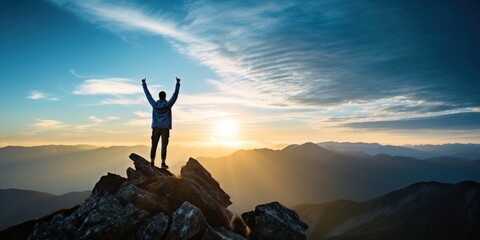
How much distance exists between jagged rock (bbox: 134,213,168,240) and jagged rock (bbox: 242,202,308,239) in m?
5.77

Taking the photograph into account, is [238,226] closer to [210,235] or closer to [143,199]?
[210,235]

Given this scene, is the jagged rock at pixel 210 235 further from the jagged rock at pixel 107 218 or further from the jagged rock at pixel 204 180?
the jagged rock at pixel 204 180

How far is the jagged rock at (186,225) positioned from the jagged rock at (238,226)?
322cm

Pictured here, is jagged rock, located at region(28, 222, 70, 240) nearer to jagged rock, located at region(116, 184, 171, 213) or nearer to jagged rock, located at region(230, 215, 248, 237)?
jagged rock, located at region(116, 184, 171, 213)

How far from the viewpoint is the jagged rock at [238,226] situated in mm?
18172

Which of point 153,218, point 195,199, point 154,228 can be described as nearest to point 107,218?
point 153,218

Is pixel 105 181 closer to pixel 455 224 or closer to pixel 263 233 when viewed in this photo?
pixel 263 233

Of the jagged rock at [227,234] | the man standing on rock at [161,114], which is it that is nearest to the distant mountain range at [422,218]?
the jagged rock at [227,234]

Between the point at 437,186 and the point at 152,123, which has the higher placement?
the point at 152,123

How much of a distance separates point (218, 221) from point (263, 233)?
9.71ft

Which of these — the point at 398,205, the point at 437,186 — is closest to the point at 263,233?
the point at 398,205

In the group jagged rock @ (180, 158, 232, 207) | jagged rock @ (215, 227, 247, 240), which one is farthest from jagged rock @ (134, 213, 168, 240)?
jagged rock @ (180, 158, 232, 207)

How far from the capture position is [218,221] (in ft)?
59.9

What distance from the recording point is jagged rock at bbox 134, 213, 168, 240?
15047mm
